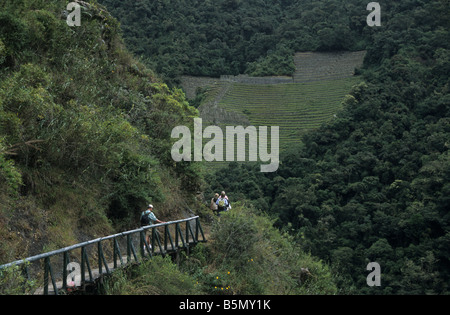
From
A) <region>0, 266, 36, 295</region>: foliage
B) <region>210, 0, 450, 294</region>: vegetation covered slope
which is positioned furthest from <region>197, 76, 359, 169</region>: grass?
<region>0, 266, 36, 295</region>: foliage

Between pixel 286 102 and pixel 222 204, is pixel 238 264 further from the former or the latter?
pixel 286 102

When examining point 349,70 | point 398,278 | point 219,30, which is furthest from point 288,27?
point 398,278

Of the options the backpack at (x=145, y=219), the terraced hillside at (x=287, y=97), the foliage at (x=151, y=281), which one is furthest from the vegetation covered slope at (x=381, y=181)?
the foliage at (x=151, y=281)

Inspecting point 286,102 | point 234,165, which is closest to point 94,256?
point 234,165

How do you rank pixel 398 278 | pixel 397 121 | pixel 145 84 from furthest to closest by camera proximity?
pixel 397 121
pixel 398 278
pixel 145 84

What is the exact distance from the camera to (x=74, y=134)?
439 inches

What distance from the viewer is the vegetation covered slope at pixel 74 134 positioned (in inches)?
388

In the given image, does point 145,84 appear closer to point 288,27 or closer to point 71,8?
point 71,8

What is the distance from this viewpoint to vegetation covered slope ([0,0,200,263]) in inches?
388

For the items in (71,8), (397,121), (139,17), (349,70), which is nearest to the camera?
(71,8)

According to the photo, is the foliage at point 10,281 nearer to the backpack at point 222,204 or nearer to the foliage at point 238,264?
the foliage at point 238,264

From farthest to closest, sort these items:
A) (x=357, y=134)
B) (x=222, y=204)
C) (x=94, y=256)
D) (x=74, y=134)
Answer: (x=357, y=134) → (x=222, y=204) → (x=74, y=134) → (x=94, y=256)

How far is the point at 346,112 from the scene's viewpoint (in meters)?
53.1
